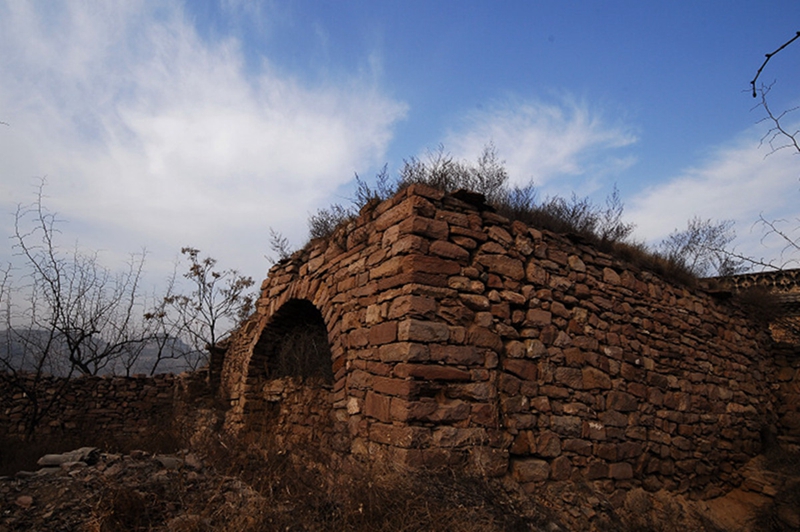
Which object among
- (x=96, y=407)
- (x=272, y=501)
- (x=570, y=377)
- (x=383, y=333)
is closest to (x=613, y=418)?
(x=570, y=377)

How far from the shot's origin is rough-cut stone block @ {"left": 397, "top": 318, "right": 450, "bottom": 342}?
3.84 metres

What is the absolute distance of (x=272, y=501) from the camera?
134 inches

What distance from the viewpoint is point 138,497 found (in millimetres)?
3363

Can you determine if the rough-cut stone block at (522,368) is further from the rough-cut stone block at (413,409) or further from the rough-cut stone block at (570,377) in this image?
the rough-cut stone block at (413,409)

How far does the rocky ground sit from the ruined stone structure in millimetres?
261

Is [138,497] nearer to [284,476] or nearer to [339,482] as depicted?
[284,476]

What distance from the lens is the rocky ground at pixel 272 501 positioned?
3031mm

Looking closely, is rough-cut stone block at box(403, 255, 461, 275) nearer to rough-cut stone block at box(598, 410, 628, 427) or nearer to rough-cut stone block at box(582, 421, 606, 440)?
rough-cut stone block at box(582, 421, 606, 440)

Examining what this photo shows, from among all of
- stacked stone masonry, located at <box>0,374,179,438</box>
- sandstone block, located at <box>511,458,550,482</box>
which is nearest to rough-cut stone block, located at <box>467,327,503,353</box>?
sandstone block, located at <box>511,458,550,482</box>

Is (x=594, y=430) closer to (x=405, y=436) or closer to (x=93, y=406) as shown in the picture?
(x=405, y=436)

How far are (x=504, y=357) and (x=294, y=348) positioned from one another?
374cm

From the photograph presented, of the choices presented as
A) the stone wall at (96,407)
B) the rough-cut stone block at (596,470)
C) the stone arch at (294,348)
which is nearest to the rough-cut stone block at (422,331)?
the rough-cut stone block at (596,470)

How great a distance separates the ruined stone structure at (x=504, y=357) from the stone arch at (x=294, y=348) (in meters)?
0.05

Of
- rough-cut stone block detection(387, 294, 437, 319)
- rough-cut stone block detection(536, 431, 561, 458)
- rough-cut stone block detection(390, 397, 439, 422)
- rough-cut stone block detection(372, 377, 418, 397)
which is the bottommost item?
rough-cut stone block detection(536, 431, 561, 458)
